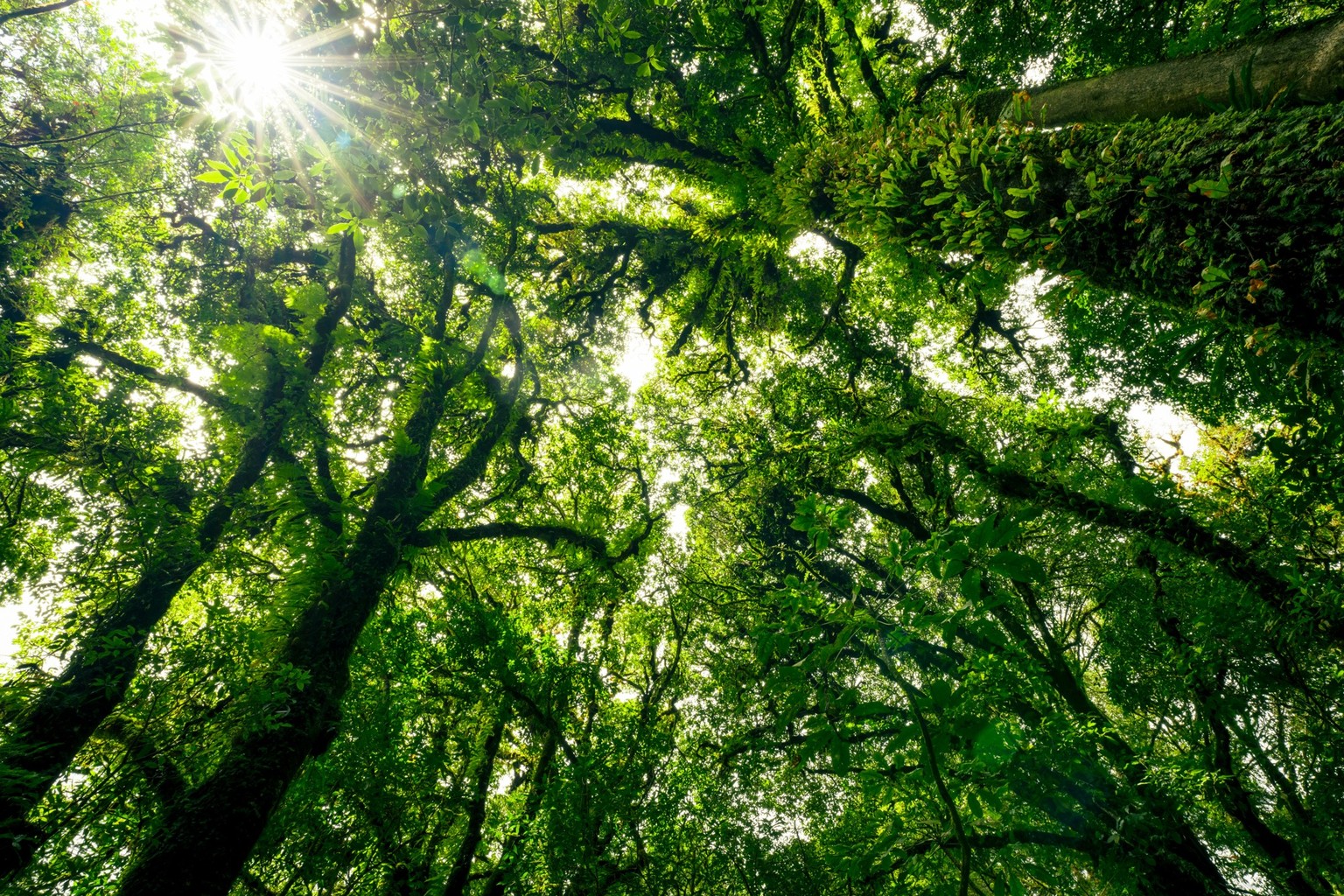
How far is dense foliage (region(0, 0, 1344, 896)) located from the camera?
2.53 m

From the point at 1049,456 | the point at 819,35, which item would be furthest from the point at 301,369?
the point at 1049,456

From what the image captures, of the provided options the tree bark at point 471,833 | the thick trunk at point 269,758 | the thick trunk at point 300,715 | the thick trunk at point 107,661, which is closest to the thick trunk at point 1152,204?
the thick trunk at point 300,715

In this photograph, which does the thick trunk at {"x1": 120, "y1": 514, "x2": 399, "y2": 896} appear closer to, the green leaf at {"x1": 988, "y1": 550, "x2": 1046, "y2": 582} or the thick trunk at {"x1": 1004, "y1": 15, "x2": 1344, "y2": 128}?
the green leaf at {"x1": 988, "y1": 550, "x2": 1046, "y2": 582}

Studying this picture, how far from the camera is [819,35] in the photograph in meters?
5.75

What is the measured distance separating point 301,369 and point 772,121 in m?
6.10

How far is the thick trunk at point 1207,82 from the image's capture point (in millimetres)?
1967

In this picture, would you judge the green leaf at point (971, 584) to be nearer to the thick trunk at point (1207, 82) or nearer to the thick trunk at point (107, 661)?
the thick trunk at point (1207, 82)

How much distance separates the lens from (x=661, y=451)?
10.2 metres

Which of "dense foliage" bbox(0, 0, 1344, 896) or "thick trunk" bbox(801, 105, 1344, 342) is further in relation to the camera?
"dense foliage" bbox(0, 0, 1344, 896)

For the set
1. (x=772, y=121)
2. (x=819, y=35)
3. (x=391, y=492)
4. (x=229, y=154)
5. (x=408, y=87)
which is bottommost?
(x=229, y=154)

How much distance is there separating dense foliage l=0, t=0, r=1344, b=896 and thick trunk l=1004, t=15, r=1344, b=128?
0.34 feet

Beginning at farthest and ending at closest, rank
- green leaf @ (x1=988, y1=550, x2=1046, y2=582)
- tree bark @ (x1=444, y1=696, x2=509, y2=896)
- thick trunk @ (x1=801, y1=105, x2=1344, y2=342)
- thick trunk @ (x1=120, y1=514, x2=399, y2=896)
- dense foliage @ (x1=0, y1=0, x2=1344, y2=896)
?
1. tree bark @ (x1=444, y1=696, x2=509, y2=896)
2. thick trunk @ (x1=120, y1=514, x2=399, y2=896)
3. dense foliage @ (x1=0, y1=0, x2=1344, y2=896)
4. thick trunk @ (x1=801, y1=105, x2=1344, y2=342)
5. green leaf @ (x1=988, y1=550, x2=1046, y2=582)

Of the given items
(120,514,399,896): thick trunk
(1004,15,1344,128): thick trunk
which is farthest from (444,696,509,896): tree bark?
(1004,15,1344,128): thick trunk

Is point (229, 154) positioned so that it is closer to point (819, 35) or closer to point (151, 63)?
point (819, 35)
